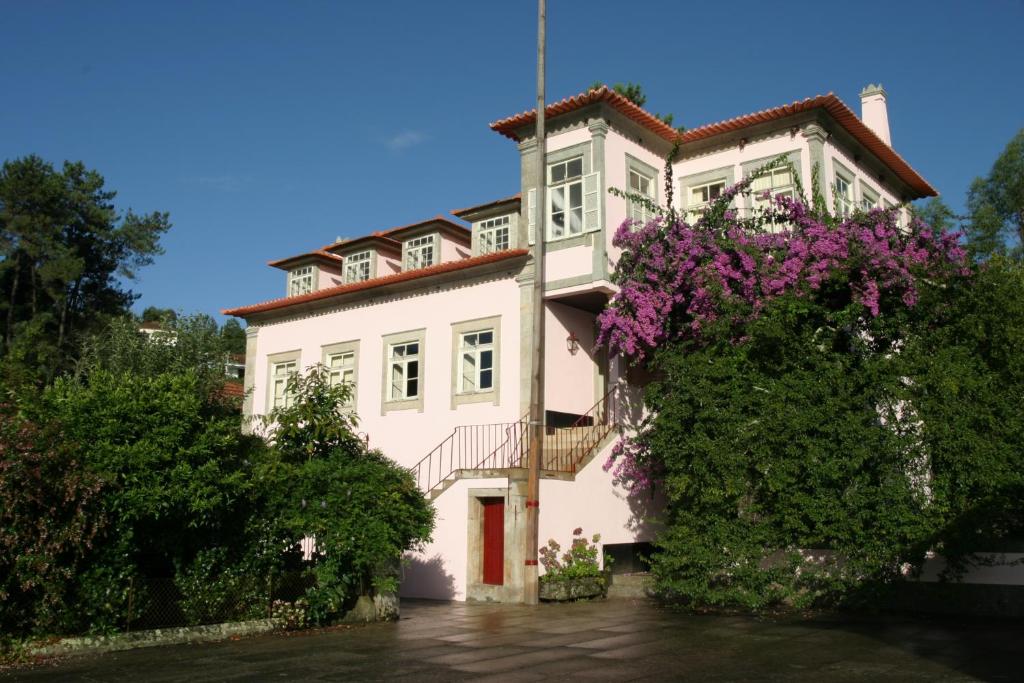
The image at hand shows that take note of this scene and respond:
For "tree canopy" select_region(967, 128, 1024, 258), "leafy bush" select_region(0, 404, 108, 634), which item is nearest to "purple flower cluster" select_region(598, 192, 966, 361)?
"leafy bush" select_region(0, 404, 108, 634)

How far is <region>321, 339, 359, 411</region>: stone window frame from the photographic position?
2268 cm

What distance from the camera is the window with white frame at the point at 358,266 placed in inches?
998

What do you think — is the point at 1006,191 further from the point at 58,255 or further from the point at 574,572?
the point at 58,255

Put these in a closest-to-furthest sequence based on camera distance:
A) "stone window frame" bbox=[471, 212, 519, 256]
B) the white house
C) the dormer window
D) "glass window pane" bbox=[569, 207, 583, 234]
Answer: the white house, "glass window pane" bbox=[569, 207, 583, 234], "stone window frame" bbox=[471, 212, 519, 256], the dormer window

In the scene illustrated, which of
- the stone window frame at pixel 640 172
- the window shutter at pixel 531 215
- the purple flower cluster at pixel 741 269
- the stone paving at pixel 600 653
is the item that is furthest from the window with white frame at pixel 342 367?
the stone paving at pixel 600 653

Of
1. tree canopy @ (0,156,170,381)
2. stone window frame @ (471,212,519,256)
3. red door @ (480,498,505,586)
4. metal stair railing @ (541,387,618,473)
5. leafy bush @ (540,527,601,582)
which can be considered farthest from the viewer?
tree canopy @ (0,156,170,381)

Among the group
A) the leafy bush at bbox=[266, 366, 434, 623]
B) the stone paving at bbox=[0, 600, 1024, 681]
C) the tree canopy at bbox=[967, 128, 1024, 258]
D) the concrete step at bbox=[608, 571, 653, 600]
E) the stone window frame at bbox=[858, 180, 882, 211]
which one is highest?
the tree canopy at bbox=[967, 128, 1024, 258]

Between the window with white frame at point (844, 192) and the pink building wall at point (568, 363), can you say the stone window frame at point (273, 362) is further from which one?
the window with white frame at point (844, 192)

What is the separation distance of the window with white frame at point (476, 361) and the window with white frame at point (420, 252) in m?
4.03

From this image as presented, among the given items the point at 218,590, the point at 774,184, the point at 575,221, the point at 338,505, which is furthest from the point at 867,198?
the point at 218,590

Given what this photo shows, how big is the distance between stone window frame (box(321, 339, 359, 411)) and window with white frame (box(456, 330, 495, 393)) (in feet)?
11.4

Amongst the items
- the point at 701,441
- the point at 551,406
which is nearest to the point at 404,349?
the point at 551,406

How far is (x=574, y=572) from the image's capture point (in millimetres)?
15758

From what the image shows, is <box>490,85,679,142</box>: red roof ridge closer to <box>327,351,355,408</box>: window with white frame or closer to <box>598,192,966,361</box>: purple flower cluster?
<box>598,192,966,361</box>: purple flower cluster
